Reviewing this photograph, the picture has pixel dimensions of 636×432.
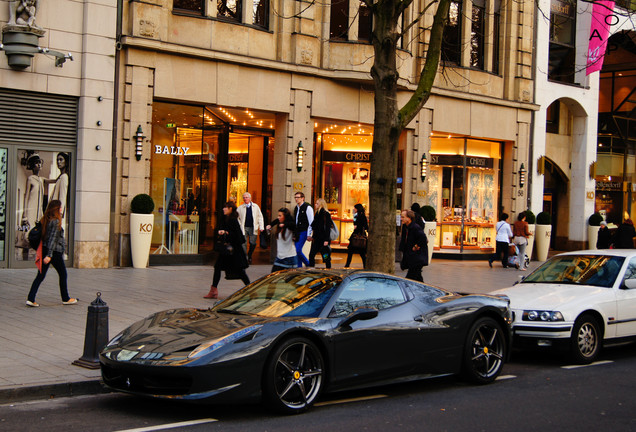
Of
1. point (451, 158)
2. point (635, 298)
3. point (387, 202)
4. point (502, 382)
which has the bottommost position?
point (502, 382)

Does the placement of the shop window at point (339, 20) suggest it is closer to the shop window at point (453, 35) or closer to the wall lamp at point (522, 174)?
the shop window at point (453, 35)

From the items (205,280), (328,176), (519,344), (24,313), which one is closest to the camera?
(519,344)

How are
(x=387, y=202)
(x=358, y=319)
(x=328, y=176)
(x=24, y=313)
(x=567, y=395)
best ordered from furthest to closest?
(x=328, y=176) → (x=387, y=202) → (x=24, y=313) → (x=567, y=395) → (x=358, y=319)

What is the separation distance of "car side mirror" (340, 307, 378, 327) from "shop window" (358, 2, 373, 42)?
1600 centimetres

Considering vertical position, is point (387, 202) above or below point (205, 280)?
above

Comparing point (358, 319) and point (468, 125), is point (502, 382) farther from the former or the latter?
point (468, 125)

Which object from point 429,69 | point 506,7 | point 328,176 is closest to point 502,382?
point 429,69

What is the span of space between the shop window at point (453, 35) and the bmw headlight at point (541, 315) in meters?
16.4

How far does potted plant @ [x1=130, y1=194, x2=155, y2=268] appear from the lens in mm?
17859

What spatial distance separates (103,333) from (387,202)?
5723mm

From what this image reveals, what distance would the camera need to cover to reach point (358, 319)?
7.25m

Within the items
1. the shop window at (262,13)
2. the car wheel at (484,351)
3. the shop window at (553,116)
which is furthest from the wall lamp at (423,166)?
the car wheel at (484,351)

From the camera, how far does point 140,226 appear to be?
17.9 meters

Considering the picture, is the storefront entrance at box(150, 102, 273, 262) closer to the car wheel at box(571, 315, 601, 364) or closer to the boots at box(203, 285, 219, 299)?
the boots at box(203, 285, 219, 299)
